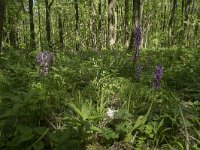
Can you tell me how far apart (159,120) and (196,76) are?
2350mm

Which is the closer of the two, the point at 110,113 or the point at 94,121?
the point at 94,121

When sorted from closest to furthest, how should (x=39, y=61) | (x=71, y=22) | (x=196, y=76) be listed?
1. (x=39, y=61)
2. (x=196, y=76)
3. (x=71, y=22)

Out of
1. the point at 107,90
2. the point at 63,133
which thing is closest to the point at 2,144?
the point at 63,133

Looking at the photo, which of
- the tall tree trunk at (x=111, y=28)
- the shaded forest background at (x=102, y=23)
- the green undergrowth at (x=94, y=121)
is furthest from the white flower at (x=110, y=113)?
the tall tree trunk at (x=111, y=28)

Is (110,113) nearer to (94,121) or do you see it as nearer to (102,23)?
(94,121)

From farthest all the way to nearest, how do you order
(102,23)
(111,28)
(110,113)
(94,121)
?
(102,23), (111,28), (110,113), (94,121)

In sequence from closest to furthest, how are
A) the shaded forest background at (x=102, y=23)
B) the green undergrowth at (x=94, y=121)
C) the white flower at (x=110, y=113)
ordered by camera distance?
the green undergrowth at (x=94, y=121), the white flower at (x=110, y=113), the shaded forest background at (x=102, y=23)

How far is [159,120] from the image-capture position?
360 cm

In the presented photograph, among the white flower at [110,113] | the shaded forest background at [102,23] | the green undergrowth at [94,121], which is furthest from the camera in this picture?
the shaded forest background at [102,23]

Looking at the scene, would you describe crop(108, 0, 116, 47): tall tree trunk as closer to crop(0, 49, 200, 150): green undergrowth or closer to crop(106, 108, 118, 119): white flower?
crop(0, 49, 200, 150): green undergrowth

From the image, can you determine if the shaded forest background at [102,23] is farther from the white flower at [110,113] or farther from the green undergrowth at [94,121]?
the white flower at [110,113]

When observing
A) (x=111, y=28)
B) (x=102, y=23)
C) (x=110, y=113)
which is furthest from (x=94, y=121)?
(x=102, y=23)

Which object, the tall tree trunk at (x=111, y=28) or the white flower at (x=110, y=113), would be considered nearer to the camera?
the white flower at (x=110, y=113)

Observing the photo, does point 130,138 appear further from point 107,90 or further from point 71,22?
point 71,22
